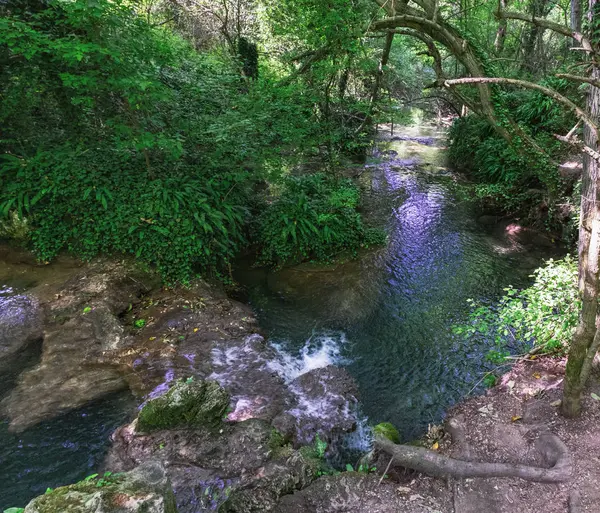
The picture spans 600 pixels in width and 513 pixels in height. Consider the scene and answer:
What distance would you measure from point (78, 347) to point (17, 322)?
1.23 metres

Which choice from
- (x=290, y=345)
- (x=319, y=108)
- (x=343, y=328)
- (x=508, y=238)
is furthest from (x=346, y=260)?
(x=508, y=238)

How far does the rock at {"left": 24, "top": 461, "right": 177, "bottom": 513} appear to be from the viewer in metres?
2.18

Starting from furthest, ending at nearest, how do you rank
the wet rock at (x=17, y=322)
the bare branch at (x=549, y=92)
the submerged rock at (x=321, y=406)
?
the wet rock at (x=17, y=322)
the submerged rock at (x=321, y=406)
the bare branch at (x=549, y=92)

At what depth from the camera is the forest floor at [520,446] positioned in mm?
3072

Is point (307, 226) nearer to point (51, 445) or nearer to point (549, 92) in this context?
point (549, 92)

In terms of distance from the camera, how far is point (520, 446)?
3.61 meters

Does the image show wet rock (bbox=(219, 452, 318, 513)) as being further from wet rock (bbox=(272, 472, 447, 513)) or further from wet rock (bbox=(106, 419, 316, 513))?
wet rock (bbox=(272, 472, 447, 513))

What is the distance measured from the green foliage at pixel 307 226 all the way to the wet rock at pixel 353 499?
562cm

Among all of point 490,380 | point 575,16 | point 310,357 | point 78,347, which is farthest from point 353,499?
point 575,16

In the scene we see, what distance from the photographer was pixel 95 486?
243 cm

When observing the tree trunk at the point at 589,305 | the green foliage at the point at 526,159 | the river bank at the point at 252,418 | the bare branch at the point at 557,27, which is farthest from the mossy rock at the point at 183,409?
the green foliage at the point at 526,159

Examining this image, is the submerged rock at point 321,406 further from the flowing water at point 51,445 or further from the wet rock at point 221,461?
the flowing water at point 51,445

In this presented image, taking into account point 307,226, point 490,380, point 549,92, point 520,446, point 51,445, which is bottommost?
point 51,445

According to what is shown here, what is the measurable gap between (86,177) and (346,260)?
5879mm
